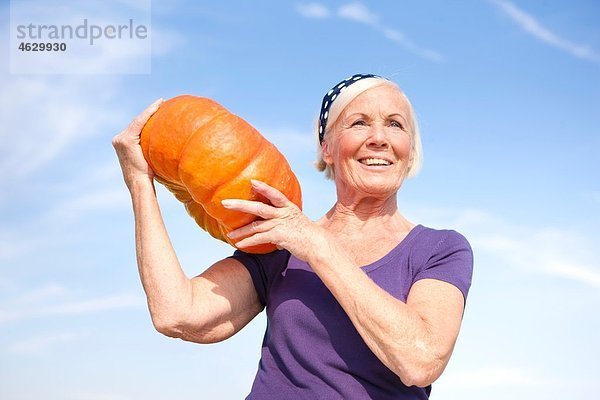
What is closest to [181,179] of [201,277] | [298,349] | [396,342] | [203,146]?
[203,146]

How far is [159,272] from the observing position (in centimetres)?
353

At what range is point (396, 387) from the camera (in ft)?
11.1

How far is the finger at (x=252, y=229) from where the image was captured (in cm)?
326

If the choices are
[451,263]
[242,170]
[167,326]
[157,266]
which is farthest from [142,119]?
[451,263]

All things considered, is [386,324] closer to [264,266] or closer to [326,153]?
[264,266]

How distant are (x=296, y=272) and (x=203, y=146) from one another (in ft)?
2.68

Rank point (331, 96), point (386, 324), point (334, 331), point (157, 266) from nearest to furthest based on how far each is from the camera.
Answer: point (386, 324), point (334, 331), point (157, 266), point (331, 96)

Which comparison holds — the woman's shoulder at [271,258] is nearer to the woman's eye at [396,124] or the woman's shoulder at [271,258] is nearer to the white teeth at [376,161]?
the white teeth at [376,161]

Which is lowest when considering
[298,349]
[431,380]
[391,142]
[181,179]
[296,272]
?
[431,380]

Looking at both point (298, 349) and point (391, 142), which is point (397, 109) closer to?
point (391, 142)

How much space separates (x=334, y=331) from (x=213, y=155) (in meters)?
0.96

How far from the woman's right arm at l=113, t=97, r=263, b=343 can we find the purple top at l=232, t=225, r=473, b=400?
0.32 m

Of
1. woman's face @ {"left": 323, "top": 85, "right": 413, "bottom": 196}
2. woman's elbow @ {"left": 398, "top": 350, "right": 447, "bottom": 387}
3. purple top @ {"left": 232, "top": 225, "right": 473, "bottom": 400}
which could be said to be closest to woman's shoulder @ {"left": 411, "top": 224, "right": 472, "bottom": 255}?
purple top @ {"left": 232, "top": 225, "right": 473, "bottom": 400}

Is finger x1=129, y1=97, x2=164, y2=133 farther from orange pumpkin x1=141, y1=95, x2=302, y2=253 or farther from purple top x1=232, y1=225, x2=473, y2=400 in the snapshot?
purple top x1=232, y1=225, x2=473, y2=400
